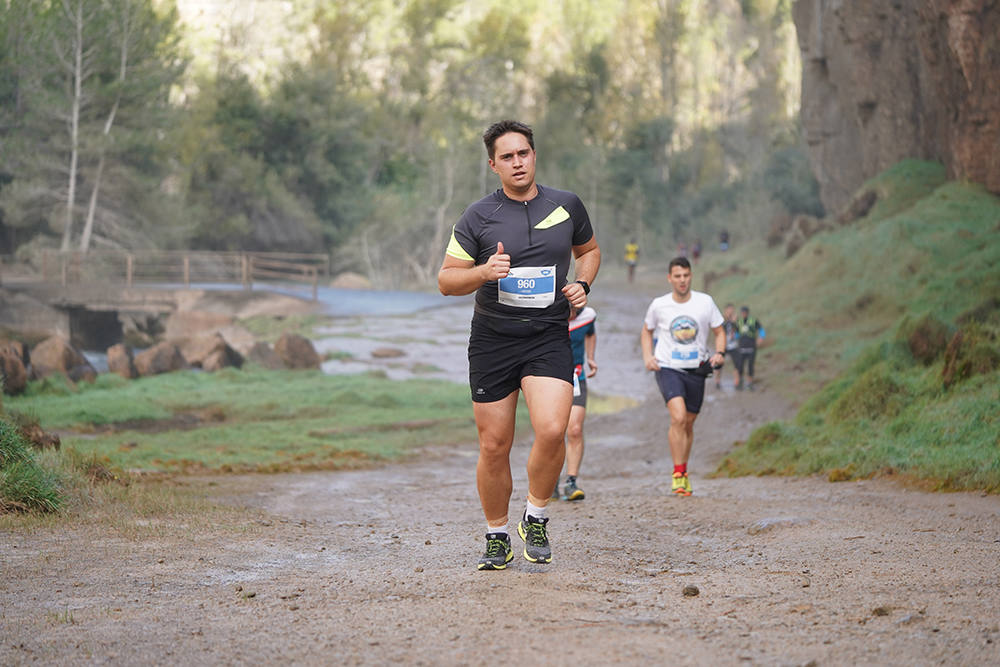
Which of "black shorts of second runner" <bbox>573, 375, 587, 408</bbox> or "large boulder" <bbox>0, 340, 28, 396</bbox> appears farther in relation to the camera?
"large boulder" <bbox>0, 340, 28, 396</bbox>

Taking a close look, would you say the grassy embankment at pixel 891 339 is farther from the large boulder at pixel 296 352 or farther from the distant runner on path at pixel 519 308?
the large boulder at pixel 296 352

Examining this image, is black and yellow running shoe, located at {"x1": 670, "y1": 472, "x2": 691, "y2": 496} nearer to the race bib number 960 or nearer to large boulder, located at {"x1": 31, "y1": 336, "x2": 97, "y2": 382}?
the race bib number 960

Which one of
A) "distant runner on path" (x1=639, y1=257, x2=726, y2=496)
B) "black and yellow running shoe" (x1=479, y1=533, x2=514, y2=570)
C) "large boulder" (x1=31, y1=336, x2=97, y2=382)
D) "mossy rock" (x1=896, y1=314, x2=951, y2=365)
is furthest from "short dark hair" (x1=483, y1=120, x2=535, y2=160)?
"large boulder" (x1=31, y1=336, x2=97, y2=382)

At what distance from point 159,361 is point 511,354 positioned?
18698mm

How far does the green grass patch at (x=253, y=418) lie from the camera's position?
44.5 ft

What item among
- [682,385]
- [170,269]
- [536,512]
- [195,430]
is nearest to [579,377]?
[682,385]

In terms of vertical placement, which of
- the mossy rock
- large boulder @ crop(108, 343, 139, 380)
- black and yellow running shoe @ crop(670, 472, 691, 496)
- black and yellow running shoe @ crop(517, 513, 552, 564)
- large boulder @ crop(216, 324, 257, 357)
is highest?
the mossy rock

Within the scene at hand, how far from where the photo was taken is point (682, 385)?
875 cm

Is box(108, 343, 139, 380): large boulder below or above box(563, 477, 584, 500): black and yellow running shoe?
below

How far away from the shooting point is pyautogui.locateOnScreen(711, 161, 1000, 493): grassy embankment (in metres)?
9.84

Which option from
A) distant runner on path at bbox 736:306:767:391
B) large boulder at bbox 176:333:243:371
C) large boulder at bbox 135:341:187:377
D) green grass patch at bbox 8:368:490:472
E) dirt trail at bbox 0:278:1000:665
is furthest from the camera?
large boulder at bbox 176:333:243:371

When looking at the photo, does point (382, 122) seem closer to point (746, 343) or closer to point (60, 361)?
point (60, 361)

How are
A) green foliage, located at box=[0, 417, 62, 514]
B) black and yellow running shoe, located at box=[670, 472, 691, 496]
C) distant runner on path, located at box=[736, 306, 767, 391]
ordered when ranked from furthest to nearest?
distant runner on path, located at box=[736, 306, 767, 391] → black and yellow running shoe, located at box=[670, 472, 691, 496] → green foliage, located at box=[0, 417, 62, 514]

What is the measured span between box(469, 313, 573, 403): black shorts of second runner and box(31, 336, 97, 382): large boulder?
16.8 m
